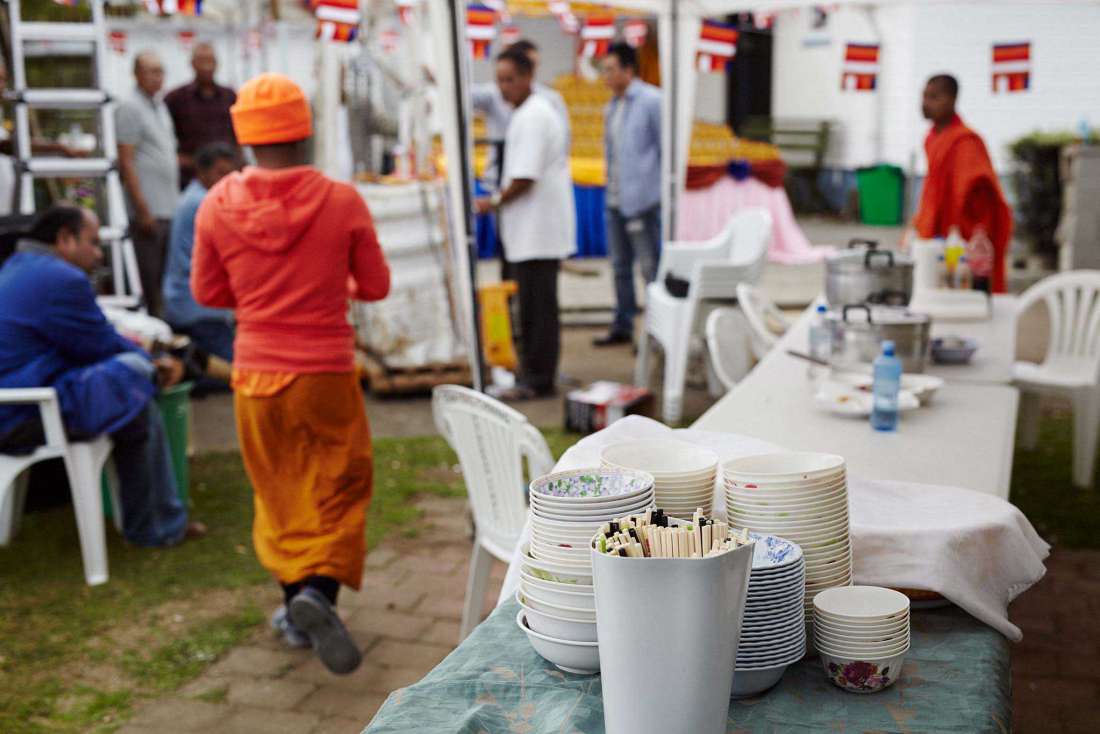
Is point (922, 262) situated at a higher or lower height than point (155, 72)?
lower

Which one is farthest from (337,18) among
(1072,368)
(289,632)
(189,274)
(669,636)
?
(669,636)

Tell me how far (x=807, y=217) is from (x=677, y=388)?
12397 millimetres

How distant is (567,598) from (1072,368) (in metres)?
4.46

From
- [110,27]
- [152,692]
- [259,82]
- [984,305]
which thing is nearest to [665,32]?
[984,305]

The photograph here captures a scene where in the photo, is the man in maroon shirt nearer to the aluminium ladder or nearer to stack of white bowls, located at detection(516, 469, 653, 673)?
the aluminium ladder

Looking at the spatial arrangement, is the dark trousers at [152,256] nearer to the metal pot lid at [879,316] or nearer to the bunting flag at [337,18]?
the bunting flag at [337,18]

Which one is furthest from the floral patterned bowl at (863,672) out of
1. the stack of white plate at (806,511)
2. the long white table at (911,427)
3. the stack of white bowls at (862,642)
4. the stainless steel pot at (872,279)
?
the stainless steel pot at (872,279)

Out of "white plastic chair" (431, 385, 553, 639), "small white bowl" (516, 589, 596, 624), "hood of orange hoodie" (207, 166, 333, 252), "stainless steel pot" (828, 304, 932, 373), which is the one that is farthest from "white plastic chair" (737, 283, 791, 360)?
"small white bowl" (516, 589, 596, 624)

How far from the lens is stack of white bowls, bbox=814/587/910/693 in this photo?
1.57m

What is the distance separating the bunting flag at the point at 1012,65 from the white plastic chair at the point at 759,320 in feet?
13.9

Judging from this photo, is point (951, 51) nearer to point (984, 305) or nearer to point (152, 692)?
point (984, 305)

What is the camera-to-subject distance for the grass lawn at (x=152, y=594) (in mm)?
3451

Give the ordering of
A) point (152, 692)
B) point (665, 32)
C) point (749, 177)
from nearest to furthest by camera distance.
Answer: point (152, 692) < point (665, 32) < point (749, 177)

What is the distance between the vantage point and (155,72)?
7258 millimetres
